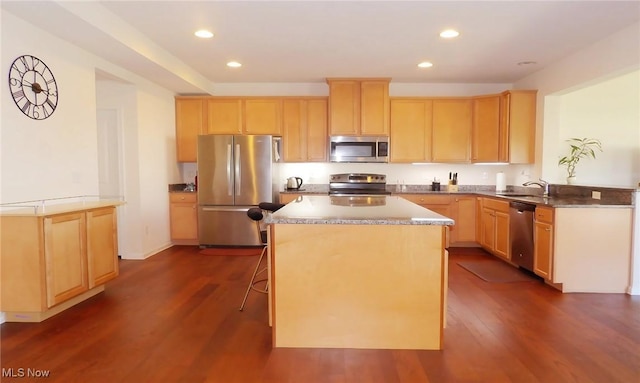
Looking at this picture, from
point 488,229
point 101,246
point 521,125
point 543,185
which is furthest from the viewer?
point 521,125

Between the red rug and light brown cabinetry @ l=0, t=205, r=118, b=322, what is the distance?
2065mm

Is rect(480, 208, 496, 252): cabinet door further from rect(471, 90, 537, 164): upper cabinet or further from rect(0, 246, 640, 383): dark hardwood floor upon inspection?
rect(0, 246, 640, 383): dark hardwood floor

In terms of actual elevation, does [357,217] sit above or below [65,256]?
above

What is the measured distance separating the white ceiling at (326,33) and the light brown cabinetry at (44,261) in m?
1.57

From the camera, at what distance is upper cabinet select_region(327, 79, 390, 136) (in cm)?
538

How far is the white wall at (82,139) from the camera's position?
2.81 metres

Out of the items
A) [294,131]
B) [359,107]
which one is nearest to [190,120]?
[294,131]

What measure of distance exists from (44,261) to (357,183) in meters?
4.01

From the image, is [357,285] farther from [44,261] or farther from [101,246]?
[101,246]

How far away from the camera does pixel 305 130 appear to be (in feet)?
18.5

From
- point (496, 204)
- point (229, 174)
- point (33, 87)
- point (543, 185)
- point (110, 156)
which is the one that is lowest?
point (496, 204)

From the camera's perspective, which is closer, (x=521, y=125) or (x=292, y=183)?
(x=521, y=125)

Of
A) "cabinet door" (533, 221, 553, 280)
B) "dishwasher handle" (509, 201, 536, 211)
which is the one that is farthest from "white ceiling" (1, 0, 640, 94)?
"cabinet door" (533, 221, 553, 280)

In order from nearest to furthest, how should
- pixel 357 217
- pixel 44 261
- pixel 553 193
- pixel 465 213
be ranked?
pixel 357 217 → pixel 44 261 → pixel 553 193 → pixel 465 213
